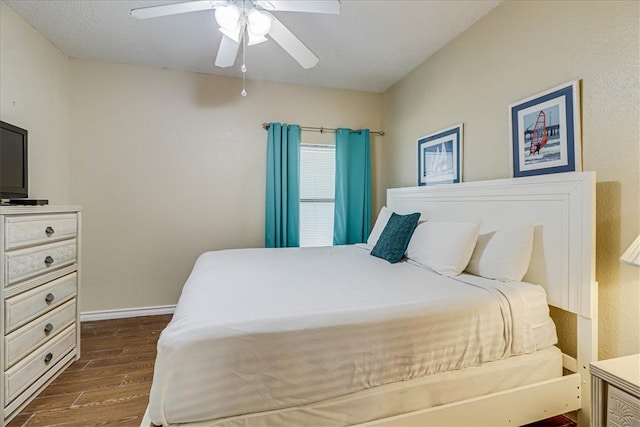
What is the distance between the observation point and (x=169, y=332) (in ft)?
3.54

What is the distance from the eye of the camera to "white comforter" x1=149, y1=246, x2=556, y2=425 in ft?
3.35

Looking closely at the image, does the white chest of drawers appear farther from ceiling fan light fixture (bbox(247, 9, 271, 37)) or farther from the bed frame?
the bed frame

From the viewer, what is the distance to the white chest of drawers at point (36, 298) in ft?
5.04

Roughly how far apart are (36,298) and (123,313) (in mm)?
1414

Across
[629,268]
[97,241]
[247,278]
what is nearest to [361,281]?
[247,278]

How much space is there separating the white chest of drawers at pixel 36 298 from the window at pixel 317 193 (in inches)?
86.3

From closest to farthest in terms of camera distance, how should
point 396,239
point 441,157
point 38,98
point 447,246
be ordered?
point 447,246 < point 396,239 < point 38,98 < point 441,157

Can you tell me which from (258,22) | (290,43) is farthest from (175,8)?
(290,43)

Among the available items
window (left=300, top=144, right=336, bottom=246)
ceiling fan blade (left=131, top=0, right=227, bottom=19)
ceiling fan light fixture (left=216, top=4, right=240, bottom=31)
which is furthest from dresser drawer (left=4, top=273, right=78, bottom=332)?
window (left=300, top=144, right=336, bottom=246)

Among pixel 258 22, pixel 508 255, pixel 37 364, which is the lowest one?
pixel 37 364

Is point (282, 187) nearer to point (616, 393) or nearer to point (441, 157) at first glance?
point (441, 157)

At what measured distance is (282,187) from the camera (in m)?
3.38

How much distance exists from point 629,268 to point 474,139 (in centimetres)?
133

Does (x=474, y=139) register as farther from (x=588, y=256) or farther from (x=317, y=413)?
(x=317, y=413)
